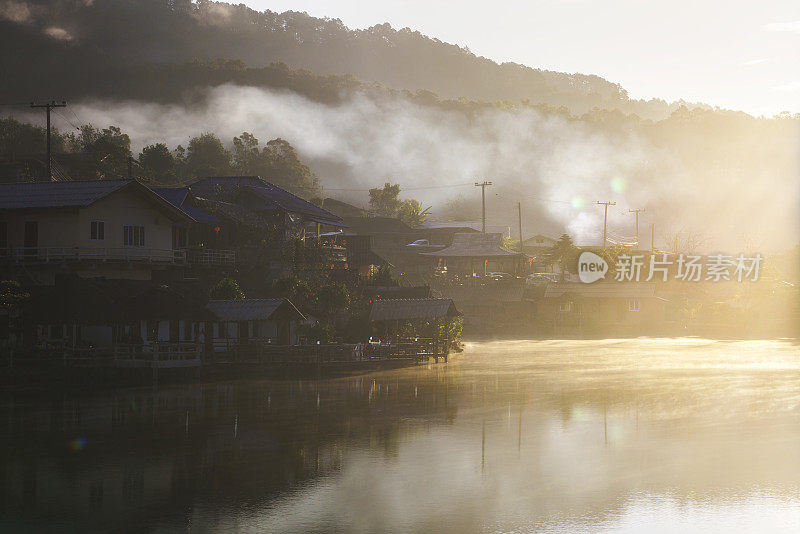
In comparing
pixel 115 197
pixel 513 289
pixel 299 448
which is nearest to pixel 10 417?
pixel 299 448

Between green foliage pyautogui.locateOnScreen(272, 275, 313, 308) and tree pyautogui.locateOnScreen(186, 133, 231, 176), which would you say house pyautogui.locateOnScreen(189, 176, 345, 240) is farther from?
tree pyautogui.locateOnScreen(186, 133, 231, 176)

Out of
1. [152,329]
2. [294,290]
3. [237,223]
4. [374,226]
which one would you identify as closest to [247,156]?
[374,226]

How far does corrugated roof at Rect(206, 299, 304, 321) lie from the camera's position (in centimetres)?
5231

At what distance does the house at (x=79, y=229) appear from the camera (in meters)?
53.5

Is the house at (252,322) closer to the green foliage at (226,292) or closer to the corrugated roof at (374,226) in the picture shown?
the green foliage at (226,292)

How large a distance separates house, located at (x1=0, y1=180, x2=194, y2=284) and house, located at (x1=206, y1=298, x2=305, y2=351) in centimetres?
657

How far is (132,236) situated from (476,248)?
5830 cm

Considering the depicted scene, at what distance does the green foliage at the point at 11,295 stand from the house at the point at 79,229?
4.85 meters

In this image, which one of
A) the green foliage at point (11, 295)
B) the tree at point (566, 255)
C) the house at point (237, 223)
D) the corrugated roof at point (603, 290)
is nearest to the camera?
the green foliage at point (11, 295)

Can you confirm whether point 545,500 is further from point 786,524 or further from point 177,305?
point 177,305

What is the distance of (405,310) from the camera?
60.1 meters

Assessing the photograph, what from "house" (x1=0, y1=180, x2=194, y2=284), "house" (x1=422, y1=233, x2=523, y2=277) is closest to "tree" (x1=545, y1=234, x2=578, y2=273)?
"house" (x1=422, y1=233, x2=523, y2=277)

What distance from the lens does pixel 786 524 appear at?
2166 cm

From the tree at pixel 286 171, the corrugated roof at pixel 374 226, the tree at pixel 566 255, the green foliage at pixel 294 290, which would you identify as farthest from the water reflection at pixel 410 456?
the tree at pixel 286 171
